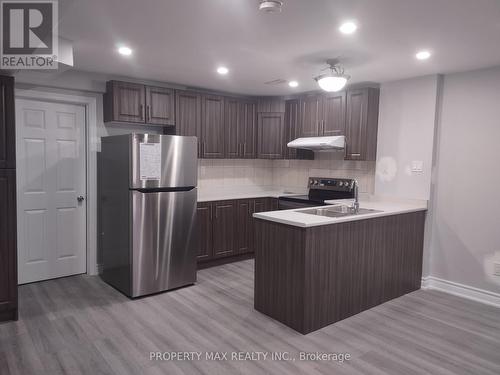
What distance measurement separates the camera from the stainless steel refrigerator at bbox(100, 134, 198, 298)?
3402 millimetres

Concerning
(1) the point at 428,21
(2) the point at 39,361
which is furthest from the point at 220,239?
(1) the point at 428,21

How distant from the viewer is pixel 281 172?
5672 mm

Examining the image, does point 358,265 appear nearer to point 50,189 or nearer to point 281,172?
point 281,172

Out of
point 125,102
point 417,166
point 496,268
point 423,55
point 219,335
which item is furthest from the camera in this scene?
point 125,102

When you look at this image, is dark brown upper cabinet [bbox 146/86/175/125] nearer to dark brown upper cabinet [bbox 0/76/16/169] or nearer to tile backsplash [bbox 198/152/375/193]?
tile backsplash [bbox 198/152/375/193]

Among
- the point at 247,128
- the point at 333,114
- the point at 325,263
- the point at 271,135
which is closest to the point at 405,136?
the point at 333,114

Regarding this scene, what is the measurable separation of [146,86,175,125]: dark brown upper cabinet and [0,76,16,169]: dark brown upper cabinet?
1.52 metres

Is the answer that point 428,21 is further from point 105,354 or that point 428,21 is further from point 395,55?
point 105,354

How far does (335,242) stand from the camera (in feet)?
9.39

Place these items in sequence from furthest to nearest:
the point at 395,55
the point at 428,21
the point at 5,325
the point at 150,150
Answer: the point at 150,150 < the point at 395,55 < the point at 5,325 < the point at 428,21

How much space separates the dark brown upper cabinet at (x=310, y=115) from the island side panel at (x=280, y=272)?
203 centimetres

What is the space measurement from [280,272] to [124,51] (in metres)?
2.30

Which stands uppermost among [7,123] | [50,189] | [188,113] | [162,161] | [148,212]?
[188,113]

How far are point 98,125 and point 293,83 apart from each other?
2.34 meters
